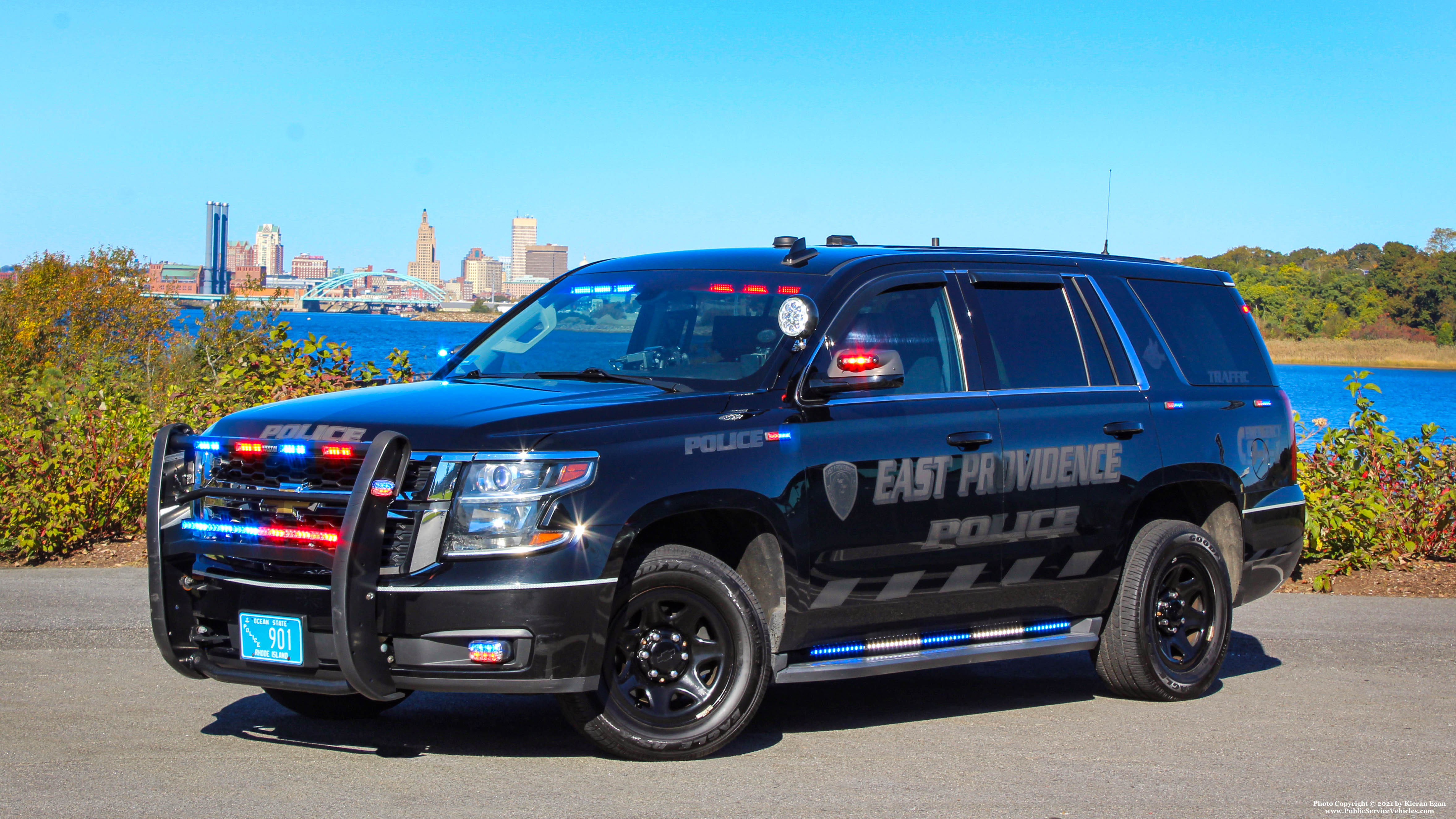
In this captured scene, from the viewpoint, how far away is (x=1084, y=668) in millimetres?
7984

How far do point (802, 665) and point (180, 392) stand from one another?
8019mm

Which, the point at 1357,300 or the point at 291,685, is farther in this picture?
the point at 1357,300

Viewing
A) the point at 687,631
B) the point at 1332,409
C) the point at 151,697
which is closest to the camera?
the point at 687,631

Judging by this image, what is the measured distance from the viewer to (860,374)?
5750 mm

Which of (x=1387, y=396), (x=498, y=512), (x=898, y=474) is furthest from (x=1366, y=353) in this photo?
(x=498, y=512)

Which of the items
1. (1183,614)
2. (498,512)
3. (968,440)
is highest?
(968,440)

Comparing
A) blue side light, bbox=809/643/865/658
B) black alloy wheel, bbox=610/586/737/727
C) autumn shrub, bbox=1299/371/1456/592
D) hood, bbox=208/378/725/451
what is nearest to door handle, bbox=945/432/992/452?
blue side light, bbox=809/643/865/658

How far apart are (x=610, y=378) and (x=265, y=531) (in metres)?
1.59

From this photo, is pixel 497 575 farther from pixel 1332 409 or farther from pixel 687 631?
pixel 1332 409

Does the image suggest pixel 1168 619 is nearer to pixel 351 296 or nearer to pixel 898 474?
pixel 898 474

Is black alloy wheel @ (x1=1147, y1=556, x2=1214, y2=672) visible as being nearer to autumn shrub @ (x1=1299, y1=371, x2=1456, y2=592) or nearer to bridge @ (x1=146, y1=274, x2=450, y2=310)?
autumn shrub @ (x1=1299, y1=371, x2=1456, y2=592)

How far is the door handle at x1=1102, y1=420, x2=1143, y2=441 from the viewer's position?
6.73 metres

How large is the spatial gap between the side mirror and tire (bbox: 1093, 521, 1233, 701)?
Answer: 6.12ft

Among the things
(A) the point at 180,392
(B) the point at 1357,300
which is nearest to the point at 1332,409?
(A) the point at 180,392
